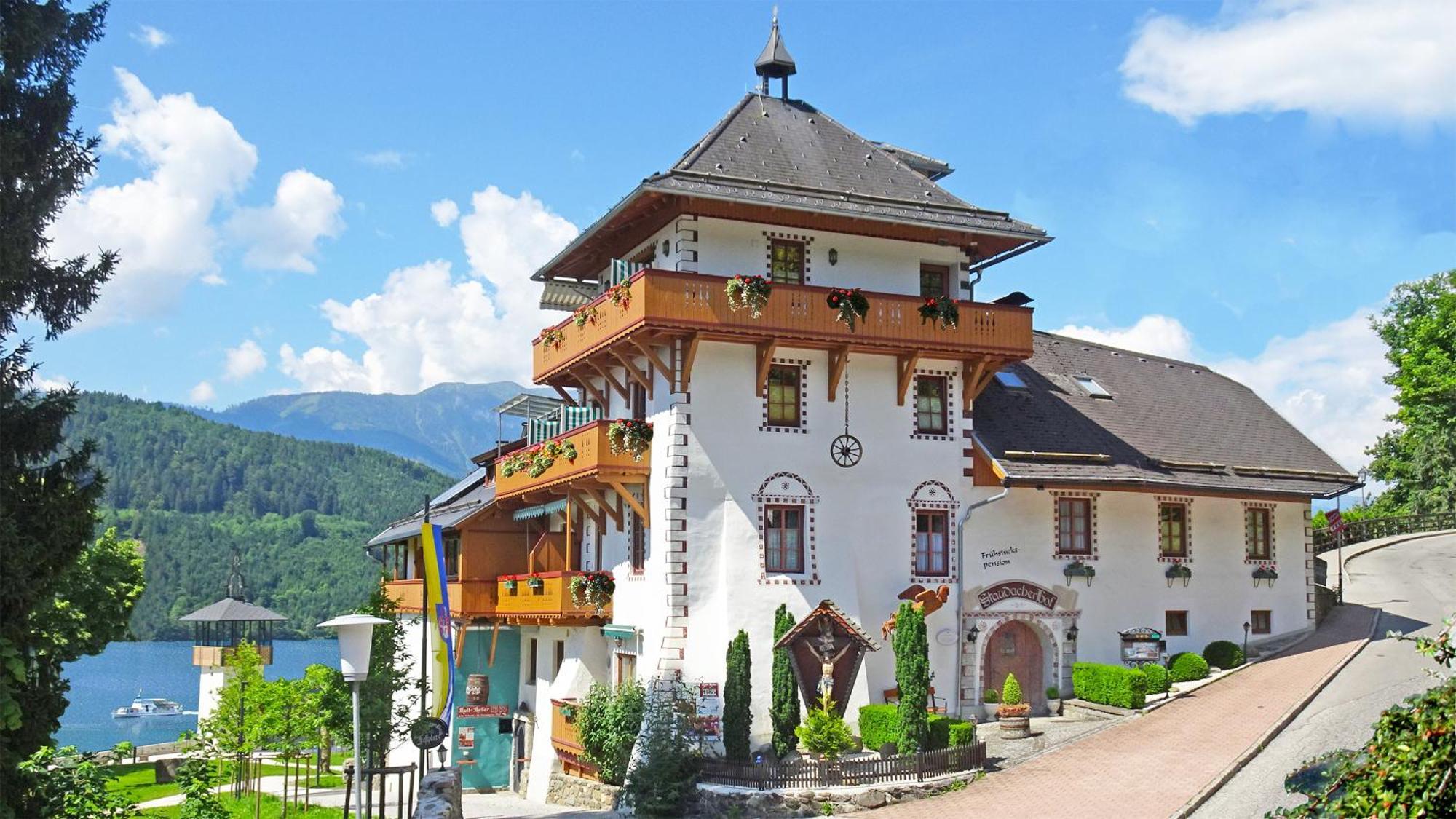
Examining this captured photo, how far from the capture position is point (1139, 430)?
121 ft

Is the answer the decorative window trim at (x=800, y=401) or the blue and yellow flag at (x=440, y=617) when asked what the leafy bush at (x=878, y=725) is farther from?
the blue and yellow flag at (x=440, y=617)

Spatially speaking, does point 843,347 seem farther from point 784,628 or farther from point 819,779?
point 819,779

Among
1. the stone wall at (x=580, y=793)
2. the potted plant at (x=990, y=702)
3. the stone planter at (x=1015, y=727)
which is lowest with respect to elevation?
the stone wall at (x=580, y=793)

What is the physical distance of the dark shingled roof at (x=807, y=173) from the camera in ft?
101

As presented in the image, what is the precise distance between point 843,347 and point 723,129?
6290mm

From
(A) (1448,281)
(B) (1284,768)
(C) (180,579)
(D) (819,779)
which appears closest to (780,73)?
(D) (819,779)

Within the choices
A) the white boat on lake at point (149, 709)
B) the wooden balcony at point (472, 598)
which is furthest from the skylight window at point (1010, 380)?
the white boat on lake at point (149, 709)

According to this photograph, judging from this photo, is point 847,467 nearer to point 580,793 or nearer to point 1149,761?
point 1149,761

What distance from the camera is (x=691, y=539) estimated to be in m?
30.0

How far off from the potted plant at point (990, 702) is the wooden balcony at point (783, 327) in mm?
7153

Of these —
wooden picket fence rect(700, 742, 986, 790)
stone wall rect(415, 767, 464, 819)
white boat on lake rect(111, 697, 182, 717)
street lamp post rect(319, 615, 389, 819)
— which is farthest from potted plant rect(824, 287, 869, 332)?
white boat on lake rect(111, 697, 182, 717)

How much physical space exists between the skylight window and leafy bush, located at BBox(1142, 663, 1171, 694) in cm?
814

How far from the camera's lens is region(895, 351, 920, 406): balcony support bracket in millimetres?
31656

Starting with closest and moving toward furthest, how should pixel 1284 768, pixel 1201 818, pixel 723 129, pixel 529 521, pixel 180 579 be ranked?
1. pixel 1201 818
2. pixel 1284 768
3. pixel 723 129
4. pixel 529 521
5. pixel 180 579
